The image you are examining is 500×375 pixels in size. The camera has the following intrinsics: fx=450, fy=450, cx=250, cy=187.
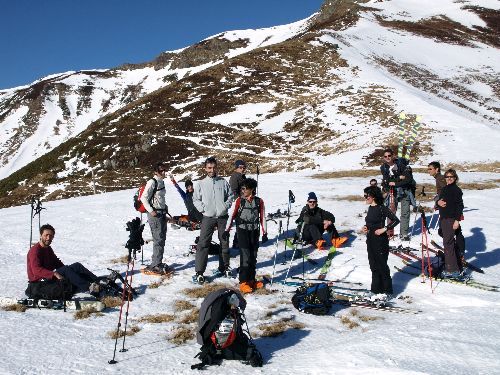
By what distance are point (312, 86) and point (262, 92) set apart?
7.71 metres

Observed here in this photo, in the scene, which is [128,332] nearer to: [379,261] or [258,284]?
[258,284]

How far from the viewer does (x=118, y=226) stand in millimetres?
16688

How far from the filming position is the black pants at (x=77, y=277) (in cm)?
905

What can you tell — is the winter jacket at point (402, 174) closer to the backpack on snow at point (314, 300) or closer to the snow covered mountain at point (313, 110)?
the backpack on snow at point (314, 300)

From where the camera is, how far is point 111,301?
900cm

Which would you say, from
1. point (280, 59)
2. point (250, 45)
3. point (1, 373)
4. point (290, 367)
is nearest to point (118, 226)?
point (1, 373)

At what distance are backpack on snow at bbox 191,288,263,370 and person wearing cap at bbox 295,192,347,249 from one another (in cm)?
642

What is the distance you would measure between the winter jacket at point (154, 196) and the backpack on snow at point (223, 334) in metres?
4.16

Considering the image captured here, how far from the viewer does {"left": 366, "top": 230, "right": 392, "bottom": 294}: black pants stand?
29.8 ft

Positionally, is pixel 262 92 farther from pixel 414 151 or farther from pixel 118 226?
pixel 118 226

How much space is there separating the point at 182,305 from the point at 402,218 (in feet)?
24.9

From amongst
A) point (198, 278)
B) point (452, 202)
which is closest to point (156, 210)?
point (198, 278)

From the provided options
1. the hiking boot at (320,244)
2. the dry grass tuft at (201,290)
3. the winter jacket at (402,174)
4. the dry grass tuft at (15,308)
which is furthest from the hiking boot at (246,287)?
the winter jacket at (402,174)

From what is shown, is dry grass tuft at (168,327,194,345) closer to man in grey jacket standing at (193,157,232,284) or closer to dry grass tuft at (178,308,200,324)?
dry grass tuft at (178,308,200,324)
